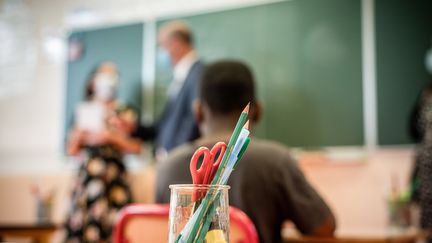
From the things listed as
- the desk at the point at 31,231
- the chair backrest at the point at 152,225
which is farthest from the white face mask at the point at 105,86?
the chair backrest at the point at 152,225

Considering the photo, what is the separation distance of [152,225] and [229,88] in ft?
2.12

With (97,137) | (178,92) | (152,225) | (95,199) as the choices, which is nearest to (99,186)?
(95,199)

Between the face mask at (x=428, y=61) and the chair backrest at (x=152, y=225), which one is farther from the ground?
the face mask at (x=428, y=61)

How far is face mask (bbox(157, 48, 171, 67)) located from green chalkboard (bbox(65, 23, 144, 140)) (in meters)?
0.18

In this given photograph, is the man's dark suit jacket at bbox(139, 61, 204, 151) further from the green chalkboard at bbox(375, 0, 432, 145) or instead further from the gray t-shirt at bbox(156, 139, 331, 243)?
the gray t-shirt at bbox(156, 139, 331, 243)

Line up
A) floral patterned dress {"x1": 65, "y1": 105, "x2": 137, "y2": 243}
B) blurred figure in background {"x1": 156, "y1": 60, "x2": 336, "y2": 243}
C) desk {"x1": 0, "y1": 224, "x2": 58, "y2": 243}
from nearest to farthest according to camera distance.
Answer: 1. blurred figure in background {"x1": 156, "y1": 60, "x2": 336, "y2": 243}
2. floral patterned dress {"x1": 65, "y1": 105, "x2": 137, "y2": 243}
3. desk {"x1": 0, "y1": 224, "x2": 58, "y2": 243}

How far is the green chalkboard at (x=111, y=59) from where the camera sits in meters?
4.25

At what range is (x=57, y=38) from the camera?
4625 mm

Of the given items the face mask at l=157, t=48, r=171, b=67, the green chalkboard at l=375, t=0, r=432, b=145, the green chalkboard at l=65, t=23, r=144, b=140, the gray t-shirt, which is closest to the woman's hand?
the green chalkboard at l=65, t=23, r=144, b=140

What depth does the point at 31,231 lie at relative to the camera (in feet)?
12.2

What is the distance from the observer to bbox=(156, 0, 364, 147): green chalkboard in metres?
3.51

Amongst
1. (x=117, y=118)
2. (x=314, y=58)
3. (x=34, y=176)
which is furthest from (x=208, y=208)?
(x=34, y=176)

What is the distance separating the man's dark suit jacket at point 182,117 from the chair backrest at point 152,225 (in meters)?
2.11

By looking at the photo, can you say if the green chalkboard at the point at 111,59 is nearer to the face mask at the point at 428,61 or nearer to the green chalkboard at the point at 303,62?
the green chalkboard at the point at 303,62
